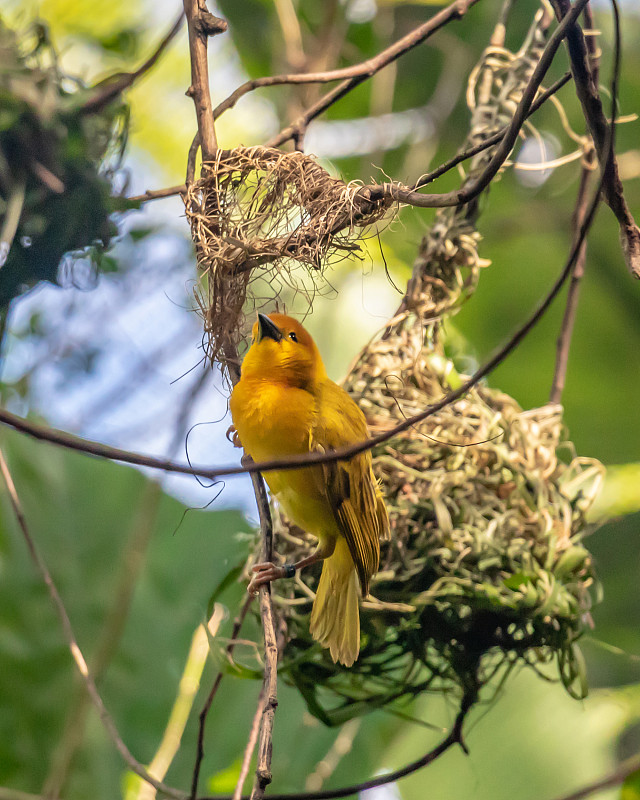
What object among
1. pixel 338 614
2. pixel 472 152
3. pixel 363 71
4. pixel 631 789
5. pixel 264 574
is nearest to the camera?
pixel 472 152

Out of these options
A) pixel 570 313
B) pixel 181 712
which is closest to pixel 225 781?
pixel 181 712

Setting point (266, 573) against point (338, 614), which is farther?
point (338, 614)

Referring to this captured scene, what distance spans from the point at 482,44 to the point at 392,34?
15.1 inches

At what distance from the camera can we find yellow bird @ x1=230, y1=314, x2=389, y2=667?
138cm

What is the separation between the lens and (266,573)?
4.13 ft

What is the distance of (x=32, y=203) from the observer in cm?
138

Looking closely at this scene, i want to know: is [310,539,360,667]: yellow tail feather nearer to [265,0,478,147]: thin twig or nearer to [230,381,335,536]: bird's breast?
[230,381,335,536]: bird's breast

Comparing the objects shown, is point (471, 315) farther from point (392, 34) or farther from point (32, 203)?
point (32, 203)

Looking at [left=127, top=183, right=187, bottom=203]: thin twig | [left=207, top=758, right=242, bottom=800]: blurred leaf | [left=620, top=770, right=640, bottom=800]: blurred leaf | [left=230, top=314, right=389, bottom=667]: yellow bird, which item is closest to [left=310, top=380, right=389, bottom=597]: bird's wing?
[left=230, top=314, right=389, bottom=667]: yellow bird

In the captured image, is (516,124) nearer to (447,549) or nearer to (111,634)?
(447,549)

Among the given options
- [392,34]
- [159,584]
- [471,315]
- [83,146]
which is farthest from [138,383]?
[392,34]

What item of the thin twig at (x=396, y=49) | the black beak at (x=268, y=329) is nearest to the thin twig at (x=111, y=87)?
the thin twig at (x=396, y=49)

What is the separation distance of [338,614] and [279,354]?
512 millimetres

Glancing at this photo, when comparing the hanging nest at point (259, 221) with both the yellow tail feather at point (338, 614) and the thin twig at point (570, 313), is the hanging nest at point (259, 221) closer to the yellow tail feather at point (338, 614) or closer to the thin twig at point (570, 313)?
the yellow tail feather at point (338, 614)
